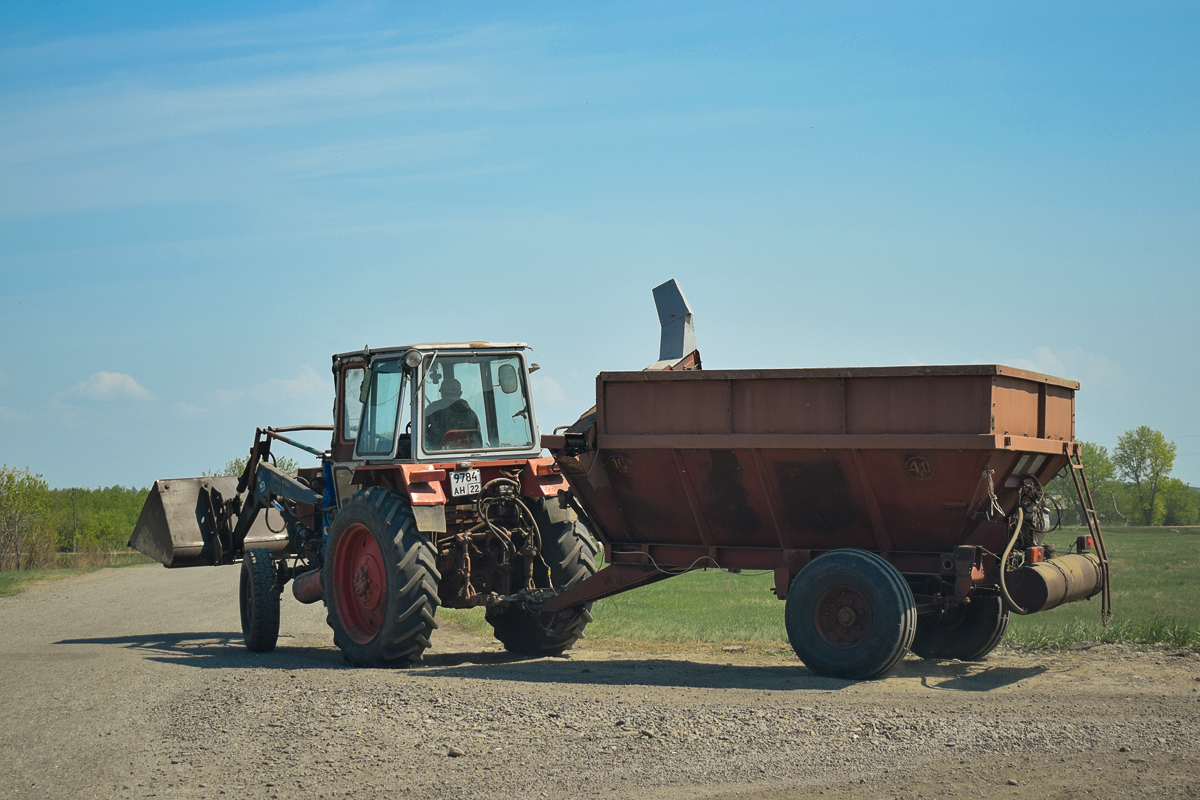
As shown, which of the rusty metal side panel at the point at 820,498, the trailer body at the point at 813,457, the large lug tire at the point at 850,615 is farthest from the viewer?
the rusty metal side panel at the point at 820,498

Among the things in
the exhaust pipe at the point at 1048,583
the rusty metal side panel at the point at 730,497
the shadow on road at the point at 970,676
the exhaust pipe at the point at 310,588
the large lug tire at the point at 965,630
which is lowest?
the shadow on road at the point at 970,676

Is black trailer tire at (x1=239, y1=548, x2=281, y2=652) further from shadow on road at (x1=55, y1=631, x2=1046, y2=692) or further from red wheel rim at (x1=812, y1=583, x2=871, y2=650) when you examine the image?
red wheel rim at (x1=812, y1=583, x2=871, y2=650)

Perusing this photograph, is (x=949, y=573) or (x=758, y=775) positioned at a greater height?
(x=949, y=573)

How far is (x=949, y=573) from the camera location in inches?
335

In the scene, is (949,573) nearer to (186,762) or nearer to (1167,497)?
(186,762)

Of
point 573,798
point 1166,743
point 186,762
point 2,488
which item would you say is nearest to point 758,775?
point 573,798

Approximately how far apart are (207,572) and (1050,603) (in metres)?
24.2

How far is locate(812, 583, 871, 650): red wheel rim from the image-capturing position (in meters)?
8.20

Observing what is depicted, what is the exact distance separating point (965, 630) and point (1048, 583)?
1.62 metres

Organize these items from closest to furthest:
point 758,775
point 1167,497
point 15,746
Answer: point 758,775 → point 15,746 → point 1167,497

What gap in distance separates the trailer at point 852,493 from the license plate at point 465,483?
0.75 meters

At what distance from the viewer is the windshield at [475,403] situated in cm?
1010

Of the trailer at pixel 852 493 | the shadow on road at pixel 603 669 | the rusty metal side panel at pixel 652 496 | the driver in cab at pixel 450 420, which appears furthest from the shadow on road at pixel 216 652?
the rusty metal side panel at pixel 652 496

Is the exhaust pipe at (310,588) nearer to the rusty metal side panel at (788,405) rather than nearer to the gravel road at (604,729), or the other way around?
the gravel road at (604,729)
